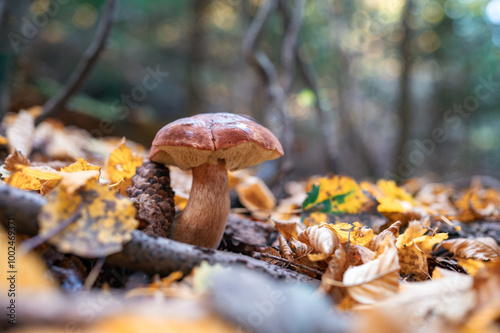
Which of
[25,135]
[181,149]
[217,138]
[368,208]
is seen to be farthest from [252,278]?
[25,135]

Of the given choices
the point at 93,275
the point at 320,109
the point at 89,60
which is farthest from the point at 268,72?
the point at 93,275

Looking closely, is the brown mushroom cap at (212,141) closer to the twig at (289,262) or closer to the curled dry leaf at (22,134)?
the twig at (289,262)

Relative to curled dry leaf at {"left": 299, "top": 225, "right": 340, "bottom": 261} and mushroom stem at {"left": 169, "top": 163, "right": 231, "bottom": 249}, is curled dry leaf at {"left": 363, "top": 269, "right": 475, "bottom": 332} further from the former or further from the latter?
mushroom stem at {"left": 169, "top": 163, "right": 231, "bottom": 249}

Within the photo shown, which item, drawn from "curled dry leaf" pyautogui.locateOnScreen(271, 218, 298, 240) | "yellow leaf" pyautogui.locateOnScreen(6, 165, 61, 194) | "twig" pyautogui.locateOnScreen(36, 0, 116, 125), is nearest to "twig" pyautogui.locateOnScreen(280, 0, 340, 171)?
"twig" pyautogui.locateOnScreen(36, 0, 116, 125)

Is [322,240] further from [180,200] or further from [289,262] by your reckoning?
[180,200]

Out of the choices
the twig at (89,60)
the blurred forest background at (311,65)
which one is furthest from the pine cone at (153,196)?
the blurred forest background at (311,65)

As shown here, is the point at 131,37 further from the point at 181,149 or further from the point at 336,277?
the point at 336,277
